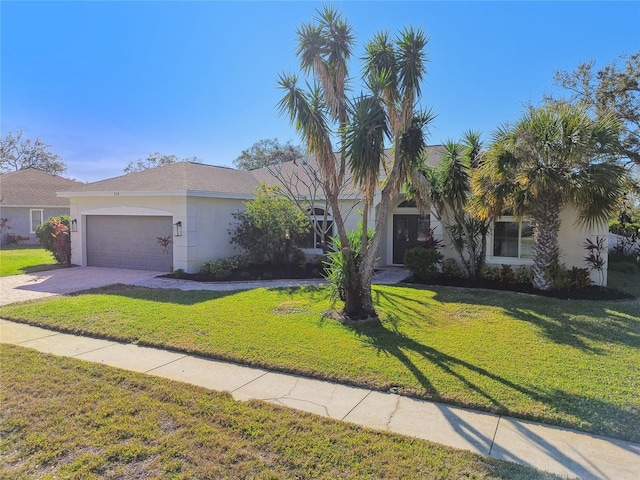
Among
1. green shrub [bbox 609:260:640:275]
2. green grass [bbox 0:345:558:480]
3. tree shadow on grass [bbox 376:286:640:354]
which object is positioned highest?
green shrub [bbox 609:260:640:275]

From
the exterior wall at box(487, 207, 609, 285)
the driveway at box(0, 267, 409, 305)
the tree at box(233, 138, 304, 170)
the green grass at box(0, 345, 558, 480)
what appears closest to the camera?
the green grass at box(0, 345, 558, 480)

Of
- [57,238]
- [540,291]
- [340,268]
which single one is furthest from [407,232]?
[57,238]

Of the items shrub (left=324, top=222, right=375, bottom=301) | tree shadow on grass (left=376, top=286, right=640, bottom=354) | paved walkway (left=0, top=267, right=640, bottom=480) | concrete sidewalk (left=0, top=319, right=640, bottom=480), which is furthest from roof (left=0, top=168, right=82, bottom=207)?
tree shadow on grass (left=376, top=286, right=640, bottom=354)

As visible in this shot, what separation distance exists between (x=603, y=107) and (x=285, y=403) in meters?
24.2

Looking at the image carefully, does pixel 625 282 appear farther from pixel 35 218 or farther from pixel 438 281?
pixel 35 218

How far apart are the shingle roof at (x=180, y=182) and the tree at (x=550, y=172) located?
32.7 ft

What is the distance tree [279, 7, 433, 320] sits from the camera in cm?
748

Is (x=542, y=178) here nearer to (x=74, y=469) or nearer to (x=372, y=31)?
(x=372, y=31)

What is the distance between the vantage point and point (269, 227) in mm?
14750

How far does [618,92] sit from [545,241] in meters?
15.2

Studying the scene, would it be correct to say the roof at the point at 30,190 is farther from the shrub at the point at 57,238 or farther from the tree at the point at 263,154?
the tree at the point at 263,154

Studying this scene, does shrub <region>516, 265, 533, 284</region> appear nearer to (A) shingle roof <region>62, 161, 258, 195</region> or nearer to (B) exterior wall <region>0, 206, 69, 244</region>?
(A) shingle roof <region>62, 161, 258, 195</region>

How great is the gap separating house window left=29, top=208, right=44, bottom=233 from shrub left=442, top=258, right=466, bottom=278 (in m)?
28.2

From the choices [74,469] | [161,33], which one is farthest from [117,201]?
[74,469]
